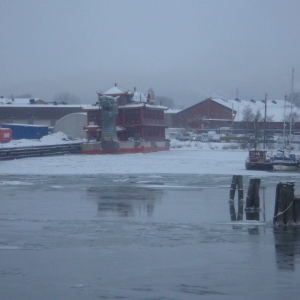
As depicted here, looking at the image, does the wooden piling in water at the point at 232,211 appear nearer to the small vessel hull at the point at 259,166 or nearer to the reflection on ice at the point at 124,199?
the reflection on ice at the point at 124,199

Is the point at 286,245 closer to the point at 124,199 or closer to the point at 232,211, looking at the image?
the point at 232,211

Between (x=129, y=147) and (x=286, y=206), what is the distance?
201 feet

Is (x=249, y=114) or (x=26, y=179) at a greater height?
(x=249, y=114)

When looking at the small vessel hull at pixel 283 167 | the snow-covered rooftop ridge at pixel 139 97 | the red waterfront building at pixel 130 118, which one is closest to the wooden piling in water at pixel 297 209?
the small vessel hull at pixel 283 167

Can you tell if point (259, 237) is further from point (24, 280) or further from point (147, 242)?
point (24, 280)

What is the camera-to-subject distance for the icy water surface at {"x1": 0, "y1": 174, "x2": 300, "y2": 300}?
9078 millimetres

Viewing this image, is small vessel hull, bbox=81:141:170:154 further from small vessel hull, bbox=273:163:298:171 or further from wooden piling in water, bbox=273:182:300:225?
wooden piling in water, bbox=273:182:300:225

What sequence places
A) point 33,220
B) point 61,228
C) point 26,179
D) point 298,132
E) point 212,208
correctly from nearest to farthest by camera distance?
1. point 61,228
2. point 33,220
3. point 212,208
4. point 26,179
5. point 298,132

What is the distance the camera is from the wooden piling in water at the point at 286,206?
15.7 metres

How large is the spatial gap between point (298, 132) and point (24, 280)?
Answer: 99568mm

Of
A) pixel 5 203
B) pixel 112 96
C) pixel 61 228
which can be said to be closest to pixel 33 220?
pixel 61 228

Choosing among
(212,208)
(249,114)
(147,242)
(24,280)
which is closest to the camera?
(24,280)

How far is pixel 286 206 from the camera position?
15.8 metres

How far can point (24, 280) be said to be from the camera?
9.55 metres
